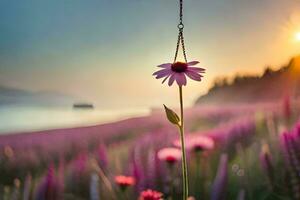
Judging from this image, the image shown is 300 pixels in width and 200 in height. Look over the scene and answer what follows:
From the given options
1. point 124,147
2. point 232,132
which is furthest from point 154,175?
point 232,132

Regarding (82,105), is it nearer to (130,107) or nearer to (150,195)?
(130,107)

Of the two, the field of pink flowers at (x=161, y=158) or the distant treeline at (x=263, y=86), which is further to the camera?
the distant treeline at (x=263, y=86)

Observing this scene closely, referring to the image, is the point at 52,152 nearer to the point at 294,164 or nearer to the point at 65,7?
the point at 65,7

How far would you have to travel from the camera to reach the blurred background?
4.53 ft

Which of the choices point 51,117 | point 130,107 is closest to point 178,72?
point 130,107

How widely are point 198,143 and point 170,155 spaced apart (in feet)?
0.25

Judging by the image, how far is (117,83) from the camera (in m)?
1.42

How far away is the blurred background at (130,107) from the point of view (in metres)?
1.38

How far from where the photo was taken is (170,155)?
1415 mm

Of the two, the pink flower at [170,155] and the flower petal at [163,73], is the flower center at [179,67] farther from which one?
the pink flower at [170,155]

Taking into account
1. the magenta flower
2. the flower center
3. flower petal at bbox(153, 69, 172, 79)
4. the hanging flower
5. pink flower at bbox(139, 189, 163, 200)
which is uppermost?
the flower center

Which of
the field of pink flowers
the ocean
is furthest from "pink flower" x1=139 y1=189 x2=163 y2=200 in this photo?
the ocean

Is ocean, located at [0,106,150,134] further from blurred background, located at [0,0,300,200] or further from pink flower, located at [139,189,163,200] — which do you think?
pink flower, located at [139,189,163,200]

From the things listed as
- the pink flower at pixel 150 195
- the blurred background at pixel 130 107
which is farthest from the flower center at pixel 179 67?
the pink flower at pixel 150 195
